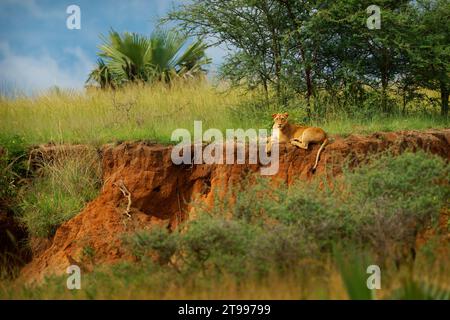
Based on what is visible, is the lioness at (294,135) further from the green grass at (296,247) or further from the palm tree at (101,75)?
the palm tree at (101,75)

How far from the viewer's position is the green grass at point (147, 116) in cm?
1390

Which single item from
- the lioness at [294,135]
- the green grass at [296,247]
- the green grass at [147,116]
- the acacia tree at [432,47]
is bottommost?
the green grass at [296,247]

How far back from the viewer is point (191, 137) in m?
13.2

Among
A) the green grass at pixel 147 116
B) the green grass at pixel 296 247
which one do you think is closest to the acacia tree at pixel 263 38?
the green grass at pixel 147 116

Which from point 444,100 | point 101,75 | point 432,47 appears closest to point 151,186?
point 432,47

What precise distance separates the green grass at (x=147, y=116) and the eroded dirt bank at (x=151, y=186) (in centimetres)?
70

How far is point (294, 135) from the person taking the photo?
39.6 feet

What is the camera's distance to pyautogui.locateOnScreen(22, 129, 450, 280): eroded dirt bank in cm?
1188

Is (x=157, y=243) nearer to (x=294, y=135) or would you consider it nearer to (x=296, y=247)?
(x=296, y=247)

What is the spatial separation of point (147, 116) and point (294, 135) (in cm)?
432

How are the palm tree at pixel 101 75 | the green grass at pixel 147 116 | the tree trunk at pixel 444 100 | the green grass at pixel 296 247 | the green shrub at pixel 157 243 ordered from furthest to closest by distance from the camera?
the palm tree at pixel 101 75, the tree trunk at pixel 444 100, the green grass at pixel 147 116, the green shrub at pixel 157 243, the green grass at pixel 296 247

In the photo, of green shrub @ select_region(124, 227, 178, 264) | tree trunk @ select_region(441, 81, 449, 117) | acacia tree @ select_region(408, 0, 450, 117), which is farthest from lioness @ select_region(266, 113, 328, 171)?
tree trunk @ select_region(441, 81, 449, 117)

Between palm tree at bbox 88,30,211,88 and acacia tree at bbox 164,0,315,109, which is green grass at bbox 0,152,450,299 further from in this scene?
palm tree at bbox 88,30,211,88

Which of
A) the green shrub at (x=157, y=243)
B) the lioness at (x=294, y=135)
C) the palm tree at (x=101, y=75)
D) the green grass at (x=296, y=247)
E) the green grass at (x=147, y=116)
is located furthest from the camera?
the palm tree at (x=101, y=75)
